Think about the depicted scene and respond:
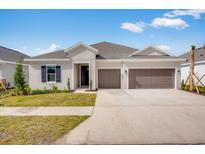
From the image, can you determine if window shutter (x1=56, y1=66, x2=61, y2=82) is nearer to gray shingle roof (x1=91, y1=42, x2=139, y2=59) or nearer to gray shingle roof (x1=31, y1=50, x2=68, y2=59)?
gray shingle roof (x1=31, y1=50, x2=68, y2=59)

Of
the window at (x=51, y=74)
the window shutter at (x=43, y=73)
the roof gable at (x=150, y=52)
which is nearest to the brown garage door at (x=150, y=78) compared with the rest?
the roof gable at (x=150, y=52)

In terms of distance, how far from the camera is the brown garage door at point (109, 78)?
16.4m

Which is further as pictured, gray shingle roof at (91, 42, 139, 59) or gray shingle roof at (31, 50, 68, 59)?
gray shingle roof at (91, 42, 139, 59)

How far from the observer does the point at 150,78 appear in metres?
16.3

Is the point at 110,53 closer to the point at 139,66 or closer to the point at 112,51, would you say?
the point at 112,51

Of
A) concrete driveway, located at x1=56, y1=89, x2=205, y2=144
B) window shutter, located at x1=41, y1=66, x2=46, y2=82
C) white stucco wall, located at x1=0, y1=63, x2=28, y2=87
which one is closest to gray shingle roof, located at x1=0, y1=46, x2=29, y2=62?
white stucco wall, located at x1=0, y1=63, x2=28, y2=87

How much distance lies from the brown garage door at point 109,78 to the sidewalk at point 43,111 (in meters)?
8.05

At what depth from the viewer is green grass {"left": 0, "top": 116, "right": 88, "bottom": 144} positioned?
4.91 m

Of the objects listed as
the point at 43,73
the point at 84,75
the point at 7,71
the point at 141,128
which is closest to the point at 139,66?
the point at 84,75

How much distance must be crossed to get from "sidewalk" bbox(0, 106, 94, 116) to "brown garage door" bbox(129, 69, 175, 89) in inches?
339

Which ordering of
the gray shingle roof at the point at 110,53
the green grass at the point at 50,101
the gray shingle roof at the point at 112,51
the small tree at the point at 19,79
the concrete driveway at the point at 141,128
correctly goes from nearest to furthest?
the concrete driveway at the point at 141,128
the green grass at the point at 50,101
the small tree at the point at 19,79
the gray shingle roof at the point at 110,53
the gray shingle roof at the point at 112,51

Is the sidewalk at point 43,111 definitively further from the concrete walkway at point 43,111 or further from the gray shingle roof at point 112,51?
the gray shingle roof at point 112,51

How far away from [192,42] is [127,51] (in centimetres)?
633

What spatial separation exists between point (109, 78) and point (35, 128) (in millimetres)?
11186
